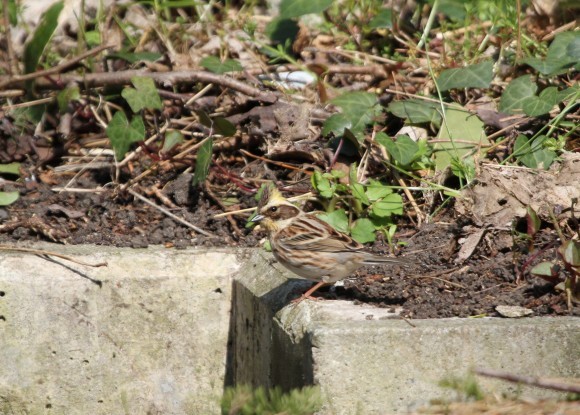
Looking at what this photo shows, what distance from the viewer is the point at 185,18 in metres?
7.77

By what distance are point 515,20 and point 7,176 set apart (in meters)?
3.52

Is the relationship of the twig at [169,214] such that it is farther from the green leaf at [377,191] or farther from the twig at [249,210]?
the green leaf at [377,191]

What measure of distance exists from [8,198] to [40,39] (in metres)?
1.17

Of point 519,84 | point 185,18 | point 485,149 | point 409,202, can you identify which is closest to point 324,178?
point 409,202

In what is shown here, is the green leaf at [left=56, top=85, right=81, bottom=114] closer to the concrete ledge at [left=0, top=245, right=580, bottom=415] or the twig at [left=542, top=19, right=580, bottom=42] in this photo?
the concrete ledge at [left=0, top=245, right=580, bottom=415]

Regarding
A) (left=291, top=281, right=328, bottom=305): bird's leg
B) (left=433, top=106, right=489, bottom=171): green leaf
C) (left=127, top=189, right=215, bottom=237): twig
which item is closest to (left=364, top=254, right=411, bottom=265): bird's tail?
(left=291, top=281, right=328, bottom=305): bird's leg

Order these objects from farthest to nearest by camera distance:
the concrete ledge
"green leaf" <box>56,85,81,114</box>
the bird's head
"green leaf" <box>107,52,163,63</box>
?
"green leaf" <box>107,52,163,63</box> < "green leaf" <box>56,85,81,114</box> < the bird's head < the concrete ledge

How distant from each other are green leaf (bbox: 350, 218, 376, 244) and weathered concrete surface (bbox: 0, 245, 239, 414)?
675mm

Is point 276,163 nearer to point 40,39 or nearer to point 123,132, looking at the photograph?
point 123,132

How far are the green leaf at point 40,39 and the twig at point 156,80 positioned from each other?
0.13m

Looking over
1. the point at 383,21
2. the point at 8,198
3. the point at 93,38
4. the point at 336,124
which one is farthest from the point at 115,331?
the point at 93,38

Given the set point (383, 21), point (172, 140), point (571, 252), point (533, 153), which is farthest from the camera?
point (383, 21)

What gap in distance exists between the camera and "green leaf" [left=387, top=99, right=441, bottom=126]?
5785mm

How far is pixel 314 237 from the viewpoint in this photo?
16.0 ft
